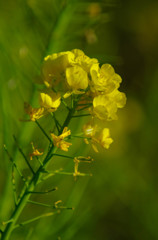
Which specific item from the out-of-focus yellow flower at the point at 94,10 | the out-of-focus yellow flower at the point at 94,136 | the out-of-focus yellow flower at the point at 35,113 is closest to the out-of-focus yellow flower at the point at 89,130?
the out-of-focus yellow flower at the point at 94,136

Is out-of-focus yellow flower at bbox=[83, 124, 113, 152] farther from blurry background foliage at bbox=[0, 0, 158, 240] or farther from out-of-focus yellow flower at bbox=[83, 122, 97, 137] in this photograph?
blurry background foliage at bbox=[0, 0, 158, 240]

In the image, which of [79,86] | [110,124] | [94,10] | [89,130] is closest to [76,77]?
[79,86]

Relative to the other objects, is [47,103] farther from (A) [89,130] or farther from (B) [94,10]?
(B) [94,10]

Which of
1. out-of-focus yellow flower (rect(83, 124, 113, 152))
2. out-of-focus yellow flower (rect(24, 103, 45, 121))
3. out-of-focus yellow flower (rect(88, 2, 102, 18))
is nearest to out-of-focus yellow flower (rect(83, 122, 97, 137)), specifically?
out-of-focus yellow flower (rect(83, 124, 113, 152))

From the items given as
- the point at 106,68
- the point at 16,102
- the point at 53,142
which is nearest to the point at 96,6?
the point at 16,102

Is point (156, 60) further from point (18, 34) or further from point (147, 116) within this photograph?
point (18, 34)
